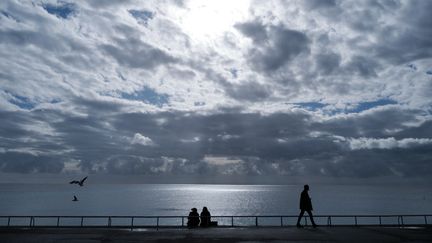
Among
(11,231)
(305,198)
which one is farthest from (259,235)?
(11,231)

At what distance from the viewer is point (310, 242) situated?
14.4 m

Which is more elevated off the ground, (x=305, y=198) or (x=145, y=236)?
(x=305, y=198)

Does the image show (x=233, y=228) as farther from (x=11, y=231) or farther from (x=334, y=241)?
(x=11, y=231)

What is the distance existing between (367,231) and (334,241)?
435 cm

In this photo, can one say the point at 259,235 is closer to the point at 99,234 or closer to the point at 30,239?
the point at 99,234

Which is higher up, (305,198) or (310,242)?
(305,198)

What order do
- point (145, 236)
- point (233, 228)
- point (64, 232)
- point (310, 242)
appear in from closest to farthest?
1. point (310, 242)
2. point (145, 236)
3. point (64, 232)
4. point (233, 228)

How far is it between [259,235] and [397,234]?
20.7ft

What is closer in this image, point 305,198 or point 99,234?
point 99,234

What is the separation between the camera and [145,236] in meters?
16.4

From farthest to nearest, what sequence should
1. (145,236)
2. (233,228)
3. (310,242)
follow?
(233,228) → (145,236) → (310,242)

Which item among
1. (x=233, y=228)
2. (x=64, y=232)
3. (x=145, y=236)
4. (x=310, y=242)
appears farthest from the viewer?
(x=233, y=228)

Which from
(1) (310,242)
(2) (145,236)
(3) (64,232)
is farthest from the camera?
(3) (64,232)

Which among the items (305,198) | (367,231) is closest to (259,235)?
(305,198)
